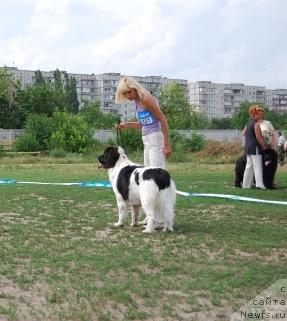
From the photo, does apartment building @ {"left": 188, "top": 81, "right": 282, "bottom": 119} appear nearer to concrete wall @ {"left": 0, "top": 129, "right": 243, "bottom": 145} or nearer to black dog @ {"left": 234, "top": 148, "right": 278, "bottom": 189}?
concrete wall @ {"left": 0, "top": 129, "right": 243, "bottom": 145}

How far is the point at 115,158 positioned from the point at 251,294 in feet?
12.0

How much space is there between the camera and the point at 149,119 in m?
8.13

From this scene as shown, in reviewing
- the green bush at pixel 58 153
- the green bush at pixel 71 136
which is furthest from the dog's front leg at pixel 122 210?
the green bush at pixel 71 136

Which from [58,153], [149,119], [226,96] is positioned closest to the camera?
[149,119]

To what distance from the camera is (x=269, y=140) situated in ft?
43.0

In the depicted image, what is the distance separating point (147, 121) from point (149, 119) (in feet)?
0.15

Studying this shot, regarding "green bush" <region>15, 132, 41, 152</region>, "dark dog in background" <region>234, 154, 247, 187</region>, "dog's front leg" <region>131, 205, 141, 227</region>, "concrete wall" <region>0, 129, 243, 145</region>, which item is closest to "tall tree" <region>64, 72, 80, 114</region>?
"concrete wall" <region>0, 129, 243, 145</region>

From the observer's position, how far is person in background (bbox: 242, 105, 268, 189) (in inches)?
507

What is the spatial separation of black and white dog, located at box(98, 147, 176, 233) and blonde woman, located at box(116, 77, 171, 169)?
494 millimetres

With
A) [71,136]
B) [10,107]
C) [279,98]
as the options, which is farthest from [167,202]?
[279,98]

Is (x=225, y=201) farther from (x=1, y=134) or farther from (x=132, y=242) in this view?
(x=1, y=134)

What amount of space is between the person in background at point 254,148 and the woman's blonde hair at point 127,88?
551 centimetres

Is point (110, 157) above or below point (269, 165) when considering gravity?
above

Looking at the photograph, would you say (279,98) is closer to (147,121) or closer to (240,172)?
(240,172)
